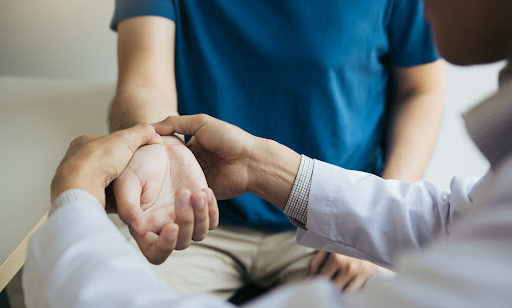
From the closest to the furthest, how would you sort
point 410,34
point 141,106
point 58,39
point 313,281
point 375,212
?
1. point 313,281
2. point 375,212
3. point 141,106
4. point 410,34
5. point 58,39

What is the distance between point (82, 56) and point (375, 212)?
903mm

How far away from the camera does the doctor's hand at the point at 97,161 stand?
564mm

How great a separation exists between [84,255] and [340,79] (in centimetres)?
65

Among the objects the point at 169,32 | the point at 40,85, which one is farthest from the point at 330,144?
the point at 40,85

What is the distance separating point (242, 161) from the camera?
0.79m

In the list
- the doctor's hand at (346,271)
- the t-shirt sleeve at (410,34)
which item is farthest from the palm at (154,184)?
the t-shirt sleeve at (410,34)

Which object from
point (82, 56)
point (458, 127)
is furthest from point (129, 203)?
point (458, 127)

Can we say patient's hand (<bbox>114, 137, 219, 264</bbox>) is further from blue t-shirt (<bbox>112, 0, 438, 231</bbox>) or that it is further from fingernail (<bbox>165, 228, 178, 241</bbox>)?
blue t-shirt (<bbox>112, 0, 438, 231</bbox>)

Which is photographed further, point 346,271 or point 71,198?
point 346,271

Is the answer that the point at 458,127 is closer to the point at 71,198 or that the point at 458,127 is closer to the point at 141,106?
the point at 141,106

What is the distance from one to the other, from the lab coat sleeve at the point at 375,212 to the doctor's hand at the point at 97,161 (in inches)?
11.1

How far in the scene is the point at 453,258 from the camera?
1.20 feet

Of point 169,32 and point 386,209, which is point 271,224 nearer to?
point 386,209

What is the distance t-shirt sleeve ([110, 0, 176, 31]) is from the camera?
0.95 m
